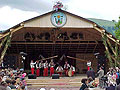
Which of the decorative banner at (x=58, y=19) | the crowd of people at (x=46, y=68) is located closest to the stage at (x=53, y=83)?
the crowd of people at (x=46, y=68)

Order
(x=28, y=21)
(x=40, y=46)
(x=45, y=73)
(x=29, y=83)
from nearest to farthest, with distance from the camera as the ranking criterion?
1. (x=29, y=83)
2. (x=28, y=21)
3. (x=45, y=73)
4. (x=40, y=46)

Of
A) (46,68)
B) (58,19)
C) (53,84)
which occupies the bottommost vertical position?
(53,84)

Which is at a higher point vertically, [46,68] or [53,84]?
[46,68]

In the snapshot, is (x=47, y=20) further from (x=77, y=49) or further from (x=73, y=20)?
(x=77, y=49)

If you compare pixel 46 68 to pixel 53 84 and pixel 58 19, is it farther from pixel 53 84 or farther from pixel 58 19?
pixel 58 19

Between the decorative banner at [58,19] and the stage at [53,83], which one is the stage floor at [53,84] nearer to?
the stage at [53,83]

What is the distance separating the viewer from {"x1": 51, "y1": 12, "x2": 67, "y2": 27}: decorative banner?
60.0 ft

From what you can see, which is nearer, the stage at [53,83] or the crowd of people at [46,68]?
the stage at [53,83]

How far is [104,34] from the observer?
18578 millimetres

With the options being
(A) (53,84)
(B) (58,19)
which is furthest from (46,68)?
(B) (58,19)

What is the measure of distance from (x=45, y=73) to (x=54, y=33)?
3.88 metres

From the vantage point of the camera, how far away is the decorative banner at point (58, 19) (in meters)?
18.3

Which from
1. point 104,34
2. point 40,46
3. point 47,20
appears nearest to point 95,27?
point 104,34

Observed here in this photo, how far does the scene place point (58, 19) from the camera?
1842 centimetres
